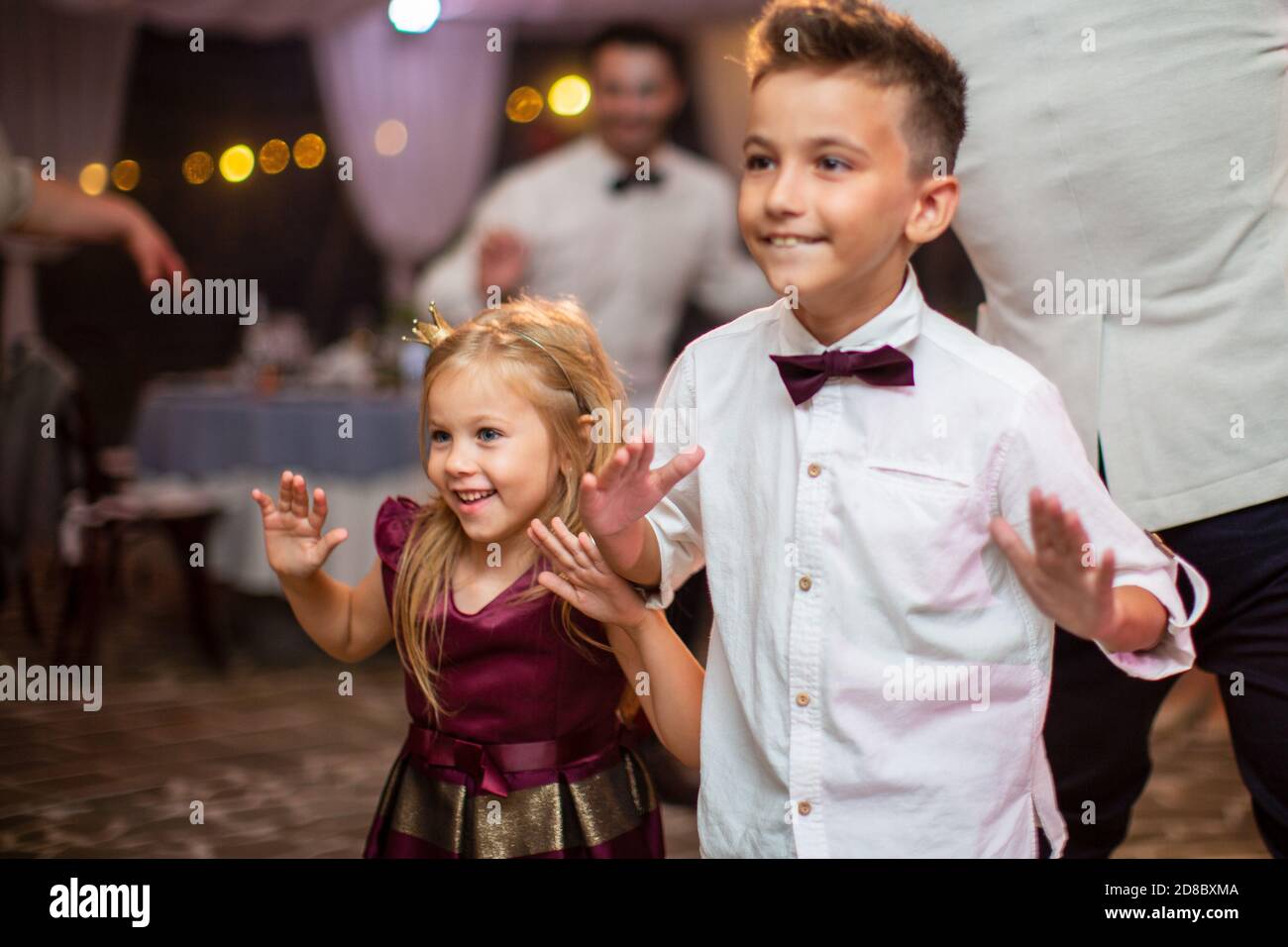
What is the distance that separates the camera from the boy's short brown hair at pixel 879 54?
4.03 ft

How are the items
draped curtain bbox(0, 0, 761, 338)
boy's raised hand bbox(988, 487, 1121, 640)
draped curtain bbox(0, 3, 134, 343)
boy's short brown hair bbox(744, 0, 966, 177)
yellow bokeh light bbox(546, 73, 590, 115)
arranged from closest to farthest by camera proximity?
boy's raised hand bbox(988, 487, 1121, 640), boy's short brown hair bbox(744, 0, 966, 177), draped curtain bbox(0, 3, 134, 343), draped curtain bbox(0, 0, 761, 338), yellow bokeh light bbox(546, 73, 590, 115)

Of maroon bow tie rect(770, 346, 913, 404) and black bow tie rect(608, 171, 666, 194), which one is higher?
black bow tie rect(608, 171, 666, 194)

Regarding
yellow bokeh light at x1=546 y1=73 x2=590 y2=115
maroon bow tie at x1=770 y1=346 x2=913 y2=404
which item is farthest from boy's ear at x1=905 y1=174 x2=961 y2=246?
yellow bokeh light at x1=546 y1=73 x2=590 y2=115

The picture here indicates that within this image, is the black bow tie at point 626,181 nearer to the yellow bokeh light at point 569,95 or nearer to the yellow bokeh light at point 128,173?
the yellow bokeh light at point 569,95

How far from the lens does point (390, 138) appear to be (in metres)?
8.13

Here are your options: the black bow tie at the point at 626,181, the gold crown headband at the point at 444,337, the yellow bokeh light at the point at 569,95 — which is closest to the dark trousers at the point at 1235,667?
the gold crown headband at the point at 444,337

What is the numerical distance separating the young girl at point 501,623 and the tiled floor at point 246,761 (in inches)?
45.2

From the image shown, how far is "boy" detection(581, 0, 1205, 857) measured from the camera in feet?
4.07

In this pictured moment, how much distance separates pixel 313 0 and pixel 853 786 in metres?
7.37

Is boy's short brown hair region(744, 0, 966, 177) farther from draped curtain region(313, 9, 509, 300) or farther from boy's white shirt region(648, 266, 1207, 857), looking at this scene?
draped curtain region(313, 9, 509, 300)

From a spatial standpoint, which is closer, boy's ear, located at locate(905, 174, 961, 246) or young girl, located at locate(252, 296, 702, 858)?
boy's ear, located at locate(905, 174, 961, 246)

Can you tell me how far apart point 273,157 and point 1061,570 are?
7836mm

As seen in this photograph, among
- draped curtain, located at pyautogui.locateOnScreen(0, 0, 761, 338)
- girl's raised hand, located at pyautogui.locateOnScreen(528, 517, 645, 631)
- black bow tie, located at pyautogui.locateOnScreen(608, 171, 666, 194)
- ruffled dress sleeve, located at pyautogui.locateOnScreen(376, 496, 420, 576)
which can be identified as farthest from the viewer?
draped curtain, located at pyautogui.locateOnScreen(0, 0, 761, 338)
